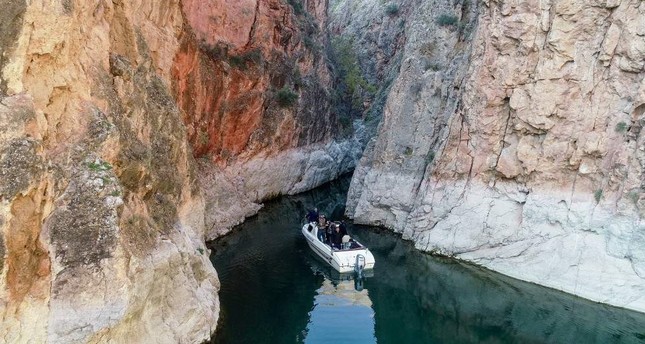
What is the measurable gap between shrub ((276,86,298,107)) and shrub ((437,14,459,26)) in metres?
9.92

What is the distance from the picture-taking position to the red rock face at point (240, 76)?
24.9 metres

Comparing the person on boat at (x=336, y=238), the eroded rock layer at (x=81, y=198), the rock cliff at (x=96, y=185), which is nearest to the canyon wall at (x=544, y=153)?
the person on boat at (x=336, y=238)

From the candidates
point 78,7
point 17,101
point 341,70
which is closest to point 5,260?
point 17,101

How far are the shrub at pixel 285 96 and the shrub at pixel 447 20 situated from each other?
992 centimetres

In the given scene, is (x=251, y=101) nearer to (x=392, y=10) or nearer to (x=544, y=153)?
(x=544, y=153)

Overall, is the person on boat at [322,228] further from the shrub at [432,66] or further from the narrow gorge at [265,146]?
the shrub at [432,66]

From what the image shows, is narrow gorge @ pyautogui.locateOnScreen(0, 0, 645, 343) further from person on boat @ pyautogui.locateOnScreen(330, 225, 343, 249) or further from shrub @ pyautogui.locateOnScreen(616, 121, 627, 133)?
person on boat @ pyautogui.locateOnScreen(330, 225, 343, 249)

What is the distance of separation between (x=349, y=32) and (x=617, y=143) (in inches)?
1591

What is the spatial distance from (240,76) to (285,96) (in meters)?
4.39

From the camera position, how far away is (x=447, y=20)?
25531 millimetres

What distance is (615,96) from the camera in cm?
1842

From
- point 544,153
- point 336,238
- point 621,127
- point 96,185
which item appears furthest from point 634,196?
point 96,185

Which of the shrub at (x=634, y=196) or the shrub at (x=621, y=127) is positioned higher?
the shrub at (x=621, y=127)

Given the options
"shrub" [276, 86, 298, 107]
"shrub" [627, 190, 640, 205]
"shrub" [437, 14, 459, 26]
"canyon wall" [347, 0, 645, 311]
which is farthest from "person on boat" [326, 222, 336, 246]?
"shrub" [276, 86, 298, 107]
